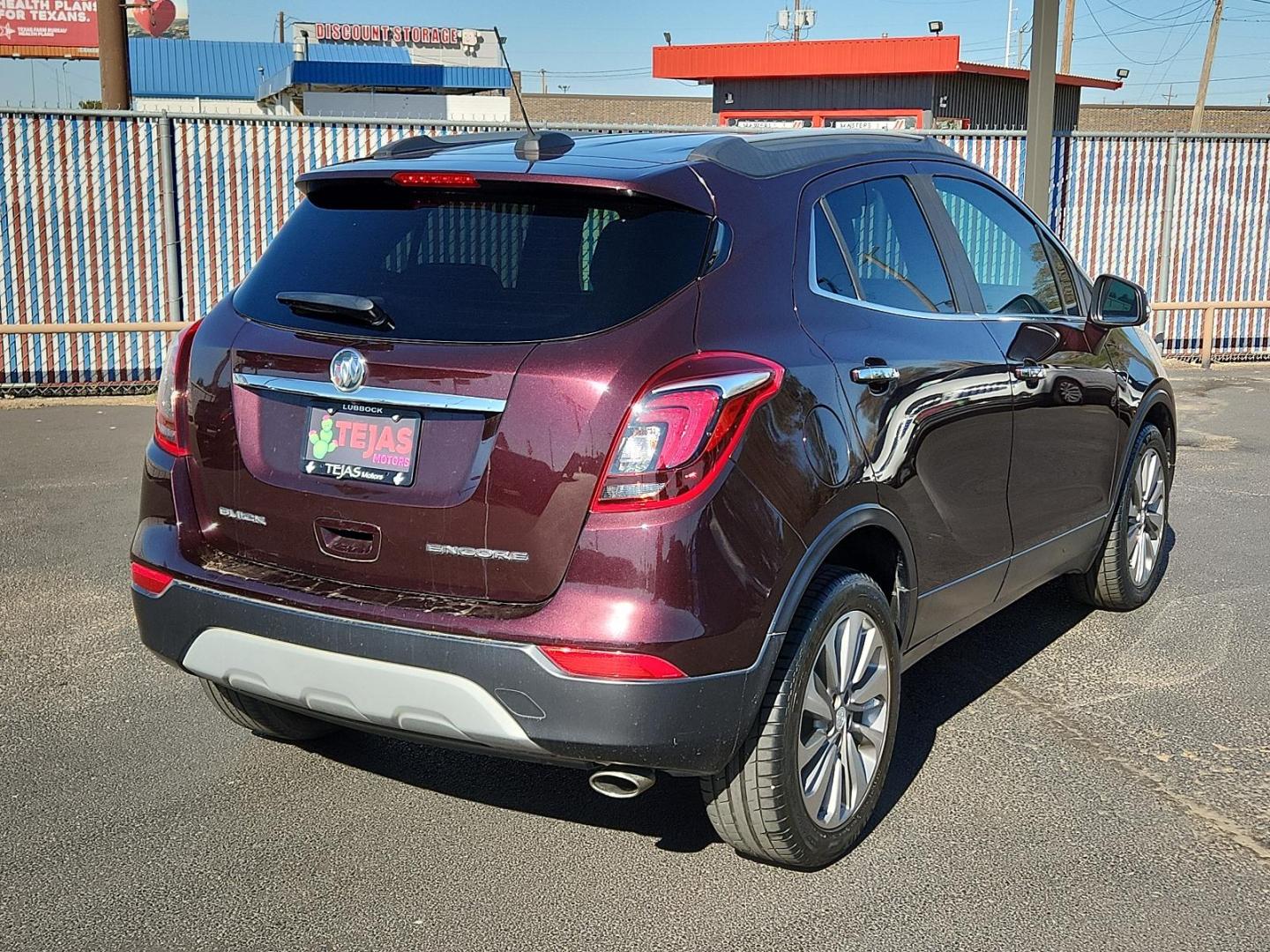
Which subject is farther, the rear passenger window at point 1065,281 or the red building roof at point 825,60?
the red building roof at point 825,60

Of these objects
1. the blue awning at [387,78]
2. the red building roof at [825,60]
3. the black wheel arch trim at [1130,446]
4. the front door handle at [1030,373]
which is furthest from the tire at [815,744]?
the blue awning at [387,78]

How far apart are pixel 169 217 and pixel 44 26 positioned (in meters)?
45.2

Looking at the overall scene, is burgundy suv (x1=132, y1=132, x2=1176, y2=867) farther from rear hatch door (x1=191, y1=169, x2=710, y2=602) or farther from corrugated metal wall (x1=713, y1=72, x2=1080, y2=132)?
corrugated metal wall (x1=713, y1=72, x2=1080, y2=132)

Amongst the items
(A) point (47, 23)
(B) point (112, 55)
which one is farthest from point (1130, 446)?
(A) point (47, 23)

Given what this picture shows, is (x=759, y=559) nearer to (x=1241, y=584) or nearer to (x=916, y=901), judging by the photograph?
(x=916, y=901)

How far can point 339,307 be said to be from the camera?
10.8 feet

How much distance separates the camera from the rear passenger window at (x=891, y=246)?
12.4 ft

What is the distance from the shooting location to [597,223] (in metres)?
3.23

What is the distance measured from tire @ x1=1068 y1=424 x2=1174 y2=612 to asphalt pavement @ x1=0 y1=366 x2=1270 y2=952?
0.71 ft

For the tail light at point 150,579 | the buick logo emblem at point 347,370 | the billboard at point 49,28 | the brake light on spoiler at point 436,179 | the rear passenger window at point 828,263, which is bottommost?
the tail light at point 150,579

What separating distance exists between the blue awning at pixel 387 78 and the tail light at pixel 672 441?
40.7 metres

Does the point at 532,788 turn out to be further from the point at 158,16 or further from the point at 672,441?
the point at 158,16

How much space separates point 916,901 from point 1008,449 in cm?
154

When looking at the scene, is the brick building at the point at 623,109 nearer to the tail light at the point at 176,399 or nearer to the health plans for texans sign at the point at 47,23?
the health plans for texans sign at the point at 47,23
